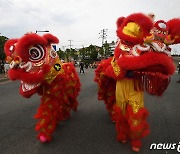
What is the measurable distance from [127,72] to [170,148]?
1.39 metres

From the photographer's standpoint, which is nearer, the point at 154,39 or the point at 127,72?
the point at 154,39

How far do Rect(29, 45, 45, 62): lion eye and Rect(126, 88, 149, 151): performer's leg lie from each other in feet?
5.32

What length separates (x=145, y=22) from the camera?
3787 mm

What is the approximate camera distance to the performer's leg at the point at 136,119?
4.09 metres

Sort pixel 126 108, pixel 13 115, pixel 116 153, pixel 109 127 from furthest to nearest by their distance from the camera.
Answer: pixel 13 115
pixel 109 127
pixel 126 108
pixel 116 153

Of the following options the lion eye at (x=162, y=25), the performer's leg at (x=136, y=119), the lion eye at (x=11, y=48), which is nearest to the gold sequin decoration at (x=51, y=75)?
the lion eye at (x=11, y=48)

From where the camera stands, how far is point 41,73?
173 inches

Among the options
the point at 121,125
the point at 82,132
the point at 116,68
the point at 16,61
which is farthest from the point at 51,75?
Result: the point at 121,125

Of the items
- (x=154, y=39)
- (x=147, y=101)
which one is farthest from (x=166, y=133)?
(x=147, y=101)

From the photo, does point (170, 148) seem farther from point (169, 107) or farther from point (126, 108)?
point (169, 107)

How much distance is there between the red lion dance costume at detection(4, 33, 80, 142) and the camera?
4305mm

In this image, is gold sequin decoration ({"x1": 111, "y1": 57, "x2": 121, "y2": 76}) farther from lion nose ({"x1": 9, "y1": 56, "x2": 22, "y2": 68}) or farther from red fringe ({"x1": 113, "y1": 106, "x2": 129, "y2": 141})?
lion nose ({"x1": 9, "y1": 56, "x2": 22, "y2": 68})

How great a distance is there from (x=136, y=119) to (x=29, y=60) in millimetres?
1962

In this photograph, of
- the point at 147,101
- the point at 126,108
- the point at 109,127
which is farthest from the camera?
the point at 147,101
